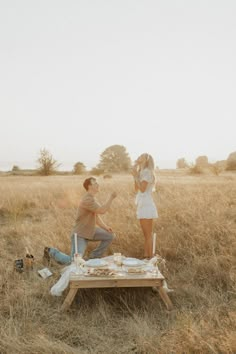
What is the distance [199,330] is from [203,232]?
2961 millimetres

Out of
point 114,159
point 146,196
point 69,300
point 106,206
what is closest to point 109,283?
point 69,300

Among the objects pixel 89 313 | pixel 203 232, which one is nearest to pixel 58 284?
pixel 89 313

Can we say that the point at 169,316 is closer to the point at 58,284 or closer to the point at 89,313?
the point at 89,313

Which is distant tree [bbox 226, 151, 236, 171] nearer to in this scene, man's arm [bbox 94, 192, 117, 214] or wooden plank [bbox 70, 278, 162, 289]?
man's arm [bbox 94, 192, 117, 214]

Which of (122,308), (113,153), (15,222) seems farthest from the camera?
(113,153)

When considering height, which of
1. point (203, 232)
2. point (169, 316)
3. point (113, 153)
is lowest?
point (169, 316)

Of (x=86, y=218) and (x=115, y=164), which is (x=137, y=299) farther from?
(x=115, y=164)

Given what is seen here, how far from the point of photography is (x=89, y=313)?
4.44 metres

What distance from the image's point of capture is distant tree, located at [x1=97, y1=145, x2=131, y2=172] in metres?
58.8

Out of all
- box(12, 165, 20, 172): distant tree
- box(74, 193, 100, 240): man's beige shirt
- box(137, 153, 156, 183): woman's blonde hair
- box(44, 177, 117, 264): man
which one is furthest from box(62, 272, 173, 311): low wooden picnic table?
box(12, 165, 20, 172): distant tree

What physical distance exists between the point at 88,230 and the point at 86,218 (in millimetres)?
205

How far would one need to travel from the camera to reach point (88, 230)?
243 inches

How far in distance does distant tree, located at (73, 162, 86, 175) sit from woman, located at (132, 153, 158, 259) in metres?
42.3

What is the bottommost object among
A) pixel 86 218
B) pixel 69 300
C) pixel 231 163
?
pixel 69 300
